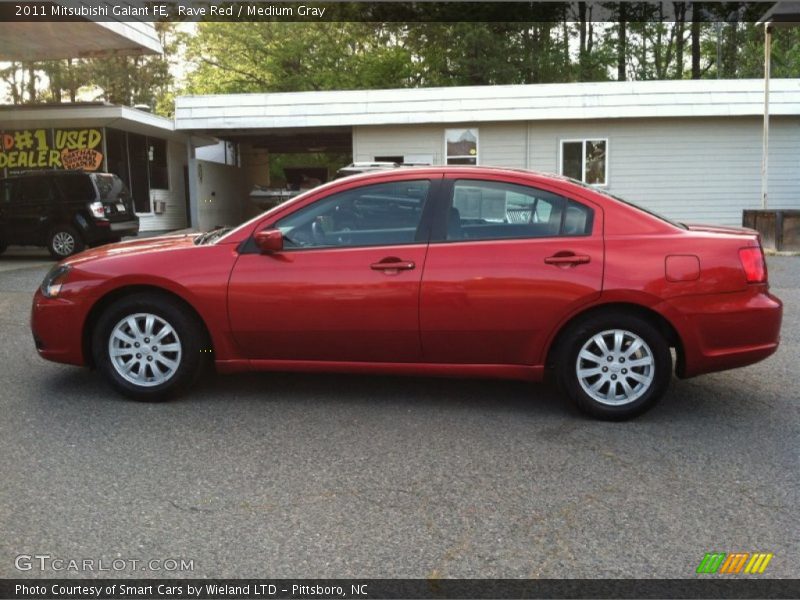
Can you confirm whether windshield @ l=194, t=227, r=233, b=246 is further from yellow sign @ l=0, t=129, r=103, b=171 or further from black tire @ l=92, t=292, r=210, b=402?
yellow sign @ l=0, t=129, r=103, b=171

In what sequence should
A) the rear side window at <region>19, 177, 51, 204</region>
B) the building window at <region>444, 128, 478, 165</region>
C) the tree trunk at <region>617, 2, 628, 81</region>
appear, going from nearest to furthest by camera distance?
1. the rear side window at <region>19, 177, 51, 204</region>
2. the building window at <region>444, 128, 478, 165</region>
3. the tree trunk at <region>617, 2, 628, 81</region>

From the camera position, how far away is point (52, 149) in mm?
20516

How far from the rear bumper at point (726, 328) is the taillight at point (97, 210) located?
12.6 m

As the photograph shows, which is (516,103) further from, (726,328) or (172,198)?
(726,328)

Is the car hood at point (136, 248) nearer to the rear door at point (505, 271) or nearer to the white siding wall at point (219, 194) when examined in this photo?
the rear door at point (505, 271)

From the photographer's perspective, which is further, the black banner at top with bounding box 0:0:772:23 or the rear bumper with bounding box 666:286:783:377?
the black banner at top with bounding box 0:0:772:23

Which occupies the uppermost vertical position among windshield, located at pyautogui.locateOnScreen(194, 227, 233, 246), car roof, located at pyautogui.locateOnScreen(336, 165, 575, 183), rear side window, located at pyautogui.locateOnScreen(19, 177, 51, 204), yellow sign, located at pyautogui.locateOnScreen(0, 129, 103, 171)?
yellow sign, located at pyautogui.locateOnScreen(0, 129, 103, 171)

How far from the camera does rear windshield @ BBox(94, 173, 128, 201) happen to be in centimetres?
1472

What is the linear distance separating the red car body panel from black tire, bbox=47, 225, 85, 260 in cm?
1043

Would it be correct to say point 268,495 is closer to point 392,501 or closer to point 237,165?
point 392,501

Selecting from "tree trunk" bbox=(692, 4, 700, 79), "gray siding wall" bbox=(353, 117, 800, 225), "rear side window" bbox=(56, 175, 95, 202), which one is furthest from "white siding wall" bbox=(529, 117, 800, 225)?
"tree trunk" bbox=(692, 4, 700, 79)

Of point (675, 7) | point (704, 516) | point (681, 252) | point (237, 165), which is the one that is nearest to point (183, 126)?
point (237, 165)

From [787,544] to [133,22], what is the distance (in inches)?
615

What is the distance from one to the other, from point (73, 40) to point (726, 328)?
1511cm
